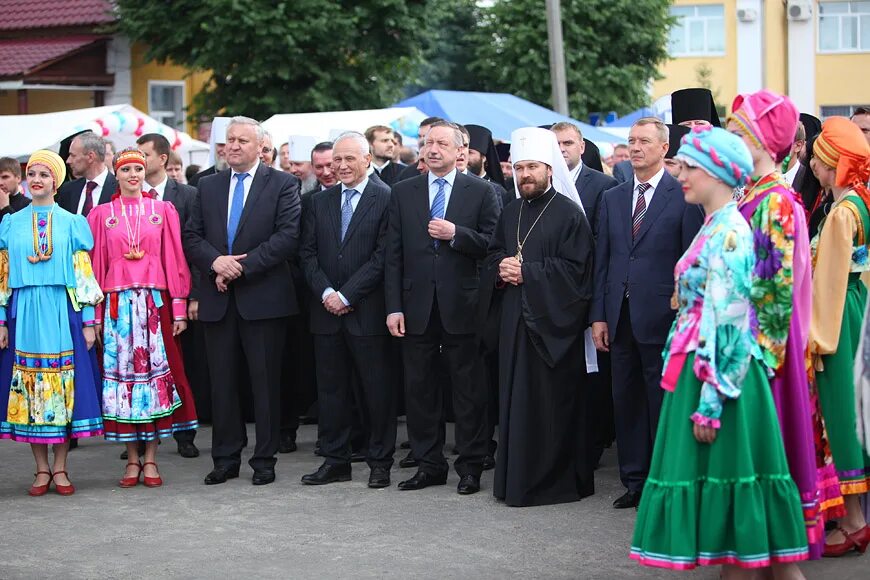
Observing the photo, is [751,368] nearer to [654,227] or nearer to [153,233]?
[654,227]

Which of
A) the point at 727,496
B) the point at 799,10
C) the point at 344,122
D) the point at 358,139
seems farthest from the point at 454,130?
the point at 799,10

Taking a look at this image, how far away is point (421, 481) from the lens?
8453 mm

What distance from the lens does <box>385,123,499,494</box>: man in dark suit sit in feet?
27.5

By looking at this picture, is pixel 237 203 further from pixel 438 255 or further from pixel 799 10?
pixel 799 10

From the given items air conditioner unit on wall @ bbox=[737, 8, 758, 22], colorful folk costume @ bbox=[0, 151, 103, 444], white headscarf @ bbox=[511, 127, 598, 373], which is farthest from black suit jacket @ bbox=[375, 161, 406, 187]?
air conditioner unit on wall @ bbox=[737, 8, 758, 22]

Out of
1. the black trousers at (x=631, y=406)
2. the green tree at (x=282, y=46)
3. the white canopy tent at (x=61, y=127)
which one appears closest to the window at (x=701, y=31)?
the green tree at (x=282, y=46)

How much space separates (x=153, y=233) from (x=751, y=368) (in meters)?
4.43

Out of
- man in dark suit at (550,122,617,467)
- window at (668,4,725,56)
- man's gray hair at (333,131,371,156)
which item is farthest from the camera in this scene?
window at (668,4,725,56)

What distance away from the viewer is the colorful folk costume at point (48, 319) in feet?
27.2

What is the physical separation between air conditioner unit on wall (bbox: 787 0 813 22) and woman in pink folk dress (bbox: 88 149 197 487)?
3753cm

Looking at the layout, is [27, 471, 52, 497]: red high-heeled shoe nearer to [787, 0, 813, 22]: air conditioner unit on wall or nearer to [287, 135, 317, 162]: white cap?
[287, 135, 317, 162]: white cap

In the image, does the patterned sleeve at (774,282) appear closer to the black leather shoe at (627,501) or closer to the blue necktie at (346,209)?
the black leather shoe at (627,501)

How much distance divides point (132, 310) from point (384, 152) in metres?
3.55

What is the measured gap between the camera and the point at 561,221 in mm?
7980
